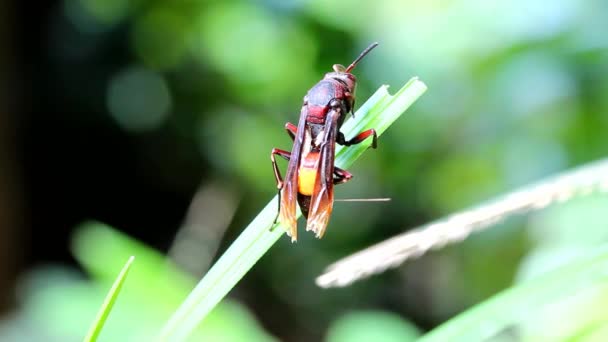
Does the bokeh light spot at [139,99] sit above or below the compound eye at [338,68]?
above

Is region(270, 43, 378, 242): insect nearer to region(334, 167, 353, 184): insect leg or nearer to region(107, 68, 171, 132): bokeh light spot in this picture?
region(334, 167, 353, 184): insect leg

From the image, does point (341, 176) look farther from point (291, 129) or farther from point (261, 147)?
point (261, 147)

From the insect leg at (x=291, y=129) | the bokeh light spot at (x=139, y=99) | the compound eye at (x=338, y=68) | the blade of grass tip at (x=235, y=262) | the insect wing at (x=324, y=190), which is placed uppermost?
the bokeh light spot at (x=139, y=99)

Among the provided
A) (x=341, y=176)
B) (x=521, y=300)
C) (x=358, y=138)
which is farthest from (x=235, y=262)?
(x=341, y=176)

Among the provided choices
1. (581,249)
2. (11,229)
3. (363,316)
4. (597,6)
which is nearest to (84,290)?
(363,316)

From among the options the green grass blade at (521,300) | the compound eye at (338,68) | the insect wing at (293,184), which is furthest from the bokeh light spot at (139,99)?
the green grass blade at (521,300)

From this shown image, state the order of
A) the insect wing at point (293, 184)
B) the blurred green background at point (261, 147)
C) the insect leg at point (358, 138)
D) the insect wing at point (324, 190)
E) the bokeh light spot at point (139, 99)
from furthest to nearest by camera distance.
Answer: the bokeh light spot at point (139, 99), the blurred green background at point (261, 147), the insect wing at point (324, 190), the insect wing at point (293, 184), the insect leg at point (358, 138)

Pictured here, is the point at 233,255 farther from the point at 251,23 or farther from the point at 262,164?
the point at 262,164

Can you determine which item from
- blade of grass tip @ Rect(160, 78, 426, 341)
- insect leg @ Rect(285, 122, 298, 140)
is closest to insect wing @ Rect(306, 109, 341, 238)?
insect leg @ Rect(285, 122, 298, 140)

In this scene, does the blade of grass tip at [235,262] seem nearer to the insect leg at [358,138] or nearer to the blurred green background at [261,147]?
the insect leg at [358,138]
